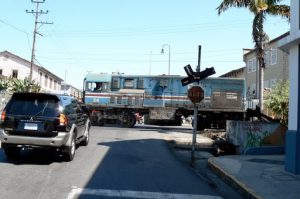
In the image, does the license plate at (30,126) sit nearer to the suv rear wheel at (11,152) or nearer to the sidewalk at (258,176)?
the suv rear wheel at (11,152)

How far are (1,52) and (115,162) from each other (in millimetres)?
56029

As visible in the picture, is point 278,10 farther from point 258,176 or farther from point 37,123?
point 37,123

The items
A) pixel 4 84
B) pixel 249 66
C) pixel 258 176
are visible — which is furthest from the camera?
pixel 249 66

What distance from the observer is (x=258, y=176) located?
38.7 ft

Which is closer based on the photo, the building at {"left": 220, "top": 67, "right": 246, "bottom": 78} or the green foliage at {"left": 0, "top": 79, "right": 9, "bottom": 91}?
the green foliage at {"left": 0, "top": 79, "right": 9, "bottom": 91}

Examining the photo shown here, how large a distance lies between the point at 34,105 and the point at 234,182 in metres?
5.46

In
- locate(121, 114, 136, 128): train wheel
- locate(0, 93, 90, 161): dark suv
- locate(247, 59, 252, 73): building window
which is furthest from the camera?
locate(247, 59, 252, 73): building window

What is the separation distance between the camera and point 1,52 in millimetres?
65812

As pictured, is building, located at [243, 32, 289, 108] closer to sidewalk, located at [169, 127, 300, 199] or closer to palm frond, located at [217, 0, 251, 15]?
palm frond, located at [217, 0, 251, 15]

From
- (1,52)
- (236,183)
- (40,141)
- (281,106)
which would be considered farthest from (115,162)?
(1,52)

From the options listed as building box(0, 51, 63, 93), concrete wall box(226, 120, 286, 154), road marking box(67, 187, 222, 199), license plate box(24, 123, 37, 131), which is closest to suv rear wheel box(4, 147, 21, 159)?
license plate box(24, 123, 37, 131)

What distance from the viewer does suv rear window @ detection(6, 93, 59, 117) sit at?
12625 mm

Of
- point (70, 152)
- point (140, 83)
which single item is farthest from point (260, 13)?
point (70, 152)

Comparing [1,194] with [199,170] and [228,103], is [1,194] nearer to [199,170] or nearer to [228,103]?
[199,170]
